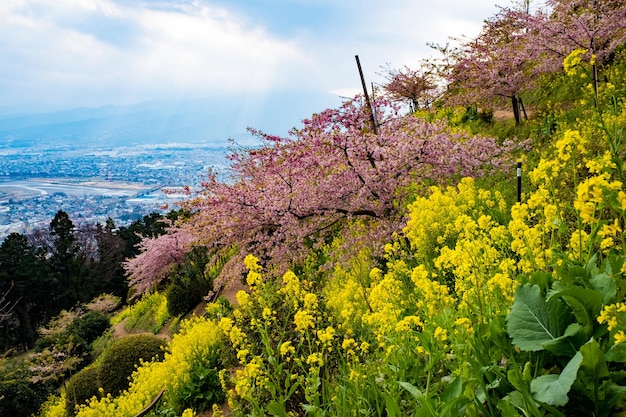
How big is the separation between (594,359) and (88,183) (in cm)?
14218

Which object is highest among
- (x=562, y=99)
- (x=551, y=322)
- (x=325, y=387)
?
(x=562, y=99)

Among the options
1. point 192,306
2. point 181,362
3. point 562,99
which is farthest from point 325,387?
point 192,306

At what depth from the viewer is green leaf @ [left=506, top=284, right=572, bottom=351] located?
83.4 inches

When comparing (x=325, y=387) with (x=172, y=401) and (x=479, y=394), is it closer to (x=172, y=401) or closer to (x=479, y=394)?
(x=479, y=394)

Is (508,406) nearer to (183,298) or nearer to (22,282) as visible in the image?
(183,298)

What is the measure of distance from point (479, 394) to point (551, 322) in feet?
1.67

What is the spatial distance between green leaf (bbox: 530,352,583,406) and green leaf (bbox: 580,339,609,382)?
0.03m

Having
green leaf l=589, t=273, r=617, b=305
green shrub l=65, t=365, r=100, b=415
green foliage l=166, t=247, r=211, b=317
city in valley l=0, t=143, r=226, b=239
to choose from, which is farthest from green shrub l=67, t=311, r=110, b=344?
city in valley l=0, t=143, r=226, b=239

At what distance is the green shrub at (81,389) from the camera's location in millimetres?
10992

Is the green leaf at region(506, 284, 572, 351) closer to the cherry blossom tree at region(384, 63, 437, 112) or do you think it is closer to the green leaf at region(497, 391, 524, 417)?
the green leaf at region(497, 391, 524, 417)

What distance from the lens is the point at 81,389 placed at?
11203 mm

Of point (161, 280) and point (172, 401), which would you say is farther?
point (161, 280)

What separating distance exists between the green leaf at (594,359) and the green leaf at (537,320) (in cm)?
32

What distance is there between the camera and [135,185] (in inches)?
4754
